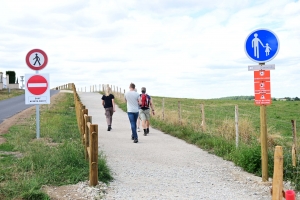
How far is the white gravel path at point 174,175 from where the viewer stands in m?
7.73

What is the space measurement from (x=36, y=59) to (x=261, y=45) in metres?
7.55

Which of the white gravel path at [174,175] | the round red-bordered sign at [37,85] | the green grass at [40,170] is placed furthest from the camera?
the round red-bordered sign at [37,85]

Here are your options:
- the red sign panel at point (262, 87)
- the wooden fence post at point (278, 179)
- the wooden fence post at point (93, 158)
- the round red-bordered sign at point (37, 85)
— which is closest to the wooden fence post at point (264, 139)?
the red sign panel at point (262, 87)

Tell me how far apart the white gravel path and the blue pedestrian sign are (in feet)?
7.97

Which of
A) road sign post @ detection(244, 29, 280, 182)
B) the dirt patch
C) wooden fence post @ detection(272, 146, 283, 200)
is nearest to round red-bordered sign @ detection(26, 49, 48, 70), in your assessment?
the dirt patch

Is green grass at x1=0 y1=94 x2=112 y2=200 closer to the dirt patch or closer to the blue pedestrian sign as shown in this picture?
the dirt patch

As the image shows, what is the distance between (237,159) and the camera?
10.5 metres

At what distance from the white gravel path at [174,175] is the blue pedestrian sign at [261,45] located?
2.43m

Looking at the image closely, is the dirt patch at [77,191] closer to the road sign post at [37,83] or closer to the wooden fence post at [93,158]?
the wooden fence post at [93,158]

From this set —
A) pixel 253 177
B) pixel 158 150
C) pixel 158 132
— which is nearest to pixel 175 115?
pixel 158 132

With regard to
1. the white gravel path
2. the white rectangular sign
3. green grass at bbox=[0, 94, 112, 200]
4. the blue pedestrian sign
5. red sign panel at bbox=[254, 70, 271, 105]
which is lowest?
the white gravel path

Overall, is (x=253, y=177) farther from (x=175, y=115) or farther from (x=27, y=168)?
(x=175, y=115)

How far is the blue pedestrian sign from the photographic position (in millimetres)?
8375

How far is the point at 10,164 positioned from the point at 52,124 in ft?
27.5
